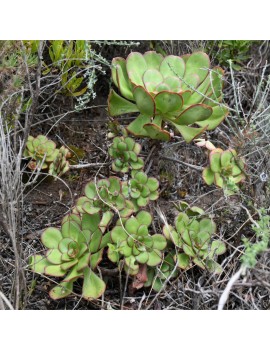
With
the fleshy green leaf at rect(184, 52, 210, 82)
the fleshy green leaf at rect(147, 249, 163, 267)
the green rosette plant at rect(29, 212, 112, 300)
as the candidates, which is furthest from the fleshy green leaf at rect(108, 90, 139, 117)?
the fleshy green leaf at rect(147, 249, 163, 267)

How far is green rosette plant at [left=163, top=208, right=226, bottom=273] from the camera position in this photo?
1.83 m

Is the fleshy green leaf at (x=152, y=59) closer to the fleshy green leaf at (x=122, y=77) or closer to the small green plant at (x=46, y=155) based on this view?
the fleshy green leaf at (x=122, y=77)

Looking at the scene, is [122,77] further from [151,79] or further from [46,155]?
[46,155]

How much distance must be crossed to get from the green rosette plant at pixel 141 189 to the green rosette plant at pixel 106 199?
0.04 meters

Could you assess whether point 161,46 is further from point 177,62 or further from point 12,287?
point 12,287

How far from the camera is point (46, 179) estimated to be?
224 cm

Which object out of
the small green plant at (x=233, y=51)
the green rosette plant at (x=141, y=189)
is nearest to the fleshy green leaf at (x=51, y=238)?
the green rosette plant at (x=141, y=189)

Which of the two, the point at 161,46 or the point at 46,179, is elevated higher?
the point at 161,46

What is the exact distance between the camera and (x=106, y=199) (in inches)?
72.7

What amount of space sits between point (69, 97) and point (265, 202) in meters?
1.06

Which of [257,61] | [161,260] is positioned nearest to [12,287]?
[161,260]

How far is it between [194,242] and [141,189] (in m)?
0.27

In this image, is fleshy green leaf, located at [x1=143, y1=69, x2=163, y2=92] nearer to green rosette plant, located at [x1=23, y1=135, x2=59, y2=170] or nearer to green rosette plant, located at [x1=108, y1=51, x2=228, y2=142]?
green rosette plant, located at [x1=108, y1=51, x2=228, y2=142]

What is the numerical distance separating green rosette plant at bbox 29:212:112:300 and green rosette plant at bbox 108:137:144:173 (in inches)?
9.1
